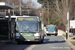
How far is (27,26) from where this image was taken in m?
18.5

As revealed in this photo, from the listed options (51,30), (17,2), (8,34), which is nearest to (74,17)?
(51,30)

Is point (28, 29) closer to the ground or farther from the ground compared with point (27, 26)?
closer to the ground

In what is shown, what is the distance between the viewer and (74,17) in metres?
38.9

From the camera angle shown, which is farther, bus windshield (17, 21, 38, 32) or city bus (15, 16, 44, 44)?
bus windshield (17, 21, 38, 32)

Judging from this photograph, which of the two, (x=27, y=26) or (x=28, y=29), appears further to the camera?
(x=27, y=26)

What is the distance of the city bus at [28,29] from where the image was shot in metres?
17.8

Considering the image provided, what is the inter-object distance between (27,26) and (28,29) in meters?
0.37

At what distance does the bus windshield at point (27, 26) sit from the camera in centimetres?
1819

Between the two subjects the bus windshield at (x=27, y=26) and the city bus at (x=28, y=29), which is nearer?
the city bus at (x=28, y=29)

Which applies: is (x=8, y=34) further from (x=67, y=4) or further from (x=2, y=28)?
(x=67, y=4)

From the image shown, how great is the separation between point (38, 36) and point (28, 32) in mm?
1054

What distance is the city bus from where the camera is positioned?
17812 mm

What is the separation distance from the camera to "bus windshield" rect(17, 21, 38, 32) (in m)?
18.2

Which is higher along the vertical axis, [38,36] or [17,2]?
[17,2]
